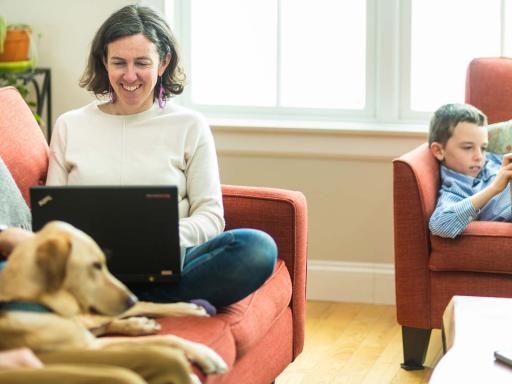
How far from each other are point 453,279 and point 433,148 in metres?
0.47

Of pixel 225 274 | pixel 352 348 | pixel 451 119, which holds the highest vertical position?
pixel 451 119

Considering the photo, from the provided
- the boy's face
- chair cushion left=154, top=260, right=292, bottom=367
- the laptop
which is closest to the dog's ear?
the laptop

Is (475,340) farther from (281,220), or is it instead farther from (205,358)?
(281,220)

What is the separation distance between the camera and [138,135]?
286 cm

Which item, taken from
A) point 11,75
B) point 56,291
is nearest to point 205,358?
point 56,291

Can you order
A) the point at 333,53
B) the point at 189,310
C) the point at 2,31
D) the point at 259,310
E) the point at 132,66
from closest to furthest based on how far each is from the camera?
the point at 189,310 < the point at 259,310 < the point at 132,66 < the point at 2,31 < the point at 333,53

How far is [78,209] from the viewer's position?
7.59 feet

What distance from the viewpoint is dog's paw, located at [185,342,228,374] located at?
7.22ft

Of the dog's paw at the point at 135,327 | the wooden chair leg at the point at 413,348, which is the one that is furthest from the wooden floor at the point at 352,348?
the dog's paw at the point at 135,327

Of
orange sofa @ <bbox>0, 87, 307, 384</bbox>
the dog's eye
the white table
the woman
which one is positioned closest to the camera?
the dog's eye

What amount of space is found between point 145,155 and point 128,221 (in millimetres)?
555

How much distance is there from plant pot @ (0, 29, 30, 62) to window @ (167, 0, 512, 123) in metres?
0.58

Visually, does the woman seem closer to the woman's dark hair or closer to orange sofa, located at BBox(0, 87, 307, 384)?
the woman's dark hair

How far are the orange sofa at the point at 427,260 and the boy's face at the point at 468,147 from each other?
0.09m
